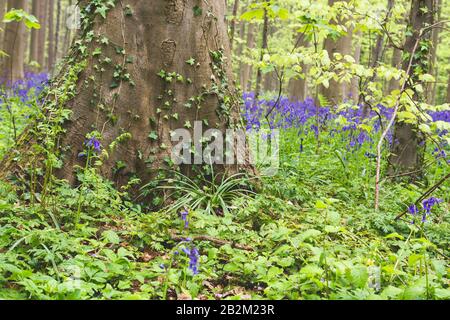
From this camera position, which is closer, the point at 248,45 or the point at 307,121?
the point at 307,121

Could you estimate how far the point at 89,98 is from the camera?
3.49m

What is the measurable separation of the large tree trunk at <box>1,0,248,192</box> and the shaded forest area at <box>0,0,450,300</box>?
1 centimetres

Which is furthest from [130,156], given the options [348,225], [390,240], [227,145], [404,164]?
[404,164]

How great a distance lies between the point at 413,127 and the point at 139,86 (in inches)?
115

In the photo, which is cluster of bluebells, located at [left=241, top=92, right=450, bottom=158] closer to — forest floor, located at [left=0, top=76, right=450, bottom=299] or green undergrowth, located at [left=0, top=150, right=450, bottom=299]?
forest floor, located at [left=0, top=76, right=450, bottom=299]

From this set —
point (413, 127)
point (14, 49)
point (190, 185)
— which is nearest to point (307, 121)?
point (413, 127)

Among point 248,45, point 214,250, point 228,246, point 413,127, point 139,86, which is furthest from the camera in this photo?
point 248,45

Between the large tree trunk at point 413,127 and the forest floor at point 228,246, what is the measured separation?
0.45m

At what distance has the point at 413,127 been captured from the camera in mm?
4664

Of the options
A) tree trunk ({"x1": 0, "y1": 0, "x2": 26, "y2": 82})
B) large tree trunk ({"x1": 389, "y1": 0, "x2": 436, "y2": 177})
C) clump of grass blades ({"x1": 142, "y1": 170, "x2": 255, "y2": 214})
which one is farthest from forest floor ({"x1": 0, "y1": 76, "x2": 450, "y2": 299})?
tree trunk ({"x1": 0, "y1": 0, "x2": 26, "y2": 82})

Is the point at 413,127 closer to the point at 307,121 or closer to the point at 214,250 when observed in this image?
the point at 307,121

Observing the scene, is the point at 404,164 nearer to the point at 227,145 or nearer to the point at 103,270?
the point at 227,145

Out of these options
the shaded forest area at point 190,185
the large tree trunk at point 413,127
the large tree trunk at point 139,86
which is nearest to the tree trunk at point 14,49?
the shaded forest area at point 190,185

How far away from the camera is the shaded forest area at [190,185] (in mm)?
2295
